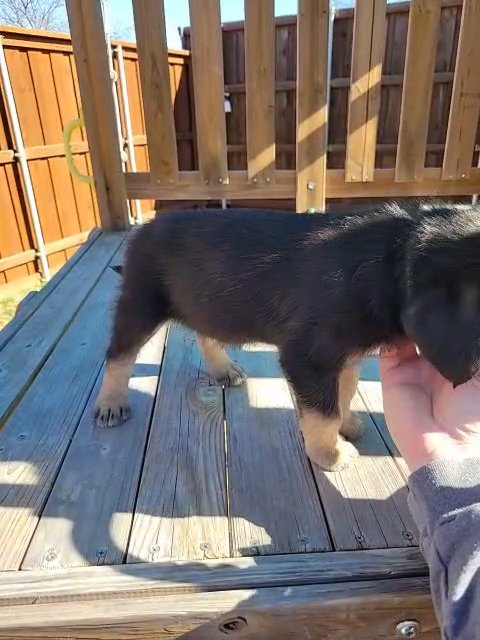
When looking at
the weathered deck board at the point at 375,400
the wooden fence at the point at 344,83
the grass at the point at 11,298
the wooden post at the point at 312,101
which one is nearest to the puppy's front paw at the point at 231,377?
the weathered deck board at the point at 375,400

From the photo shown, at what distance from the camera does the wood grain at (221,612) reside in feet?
5.21

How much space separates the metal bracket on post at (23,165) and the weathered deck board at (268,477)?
22.3 feet

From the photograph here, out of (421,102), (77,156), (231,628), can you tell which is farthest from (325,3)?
(77,156)

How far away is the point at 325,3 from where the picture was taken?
4285mm

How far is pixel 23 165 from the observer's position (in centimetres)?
816

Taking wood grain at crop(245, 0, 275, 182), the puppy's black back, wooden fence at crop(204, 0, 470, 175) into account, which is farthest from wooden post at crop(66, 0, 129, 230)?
wooden fence at crop(204, 0, 470, 175)

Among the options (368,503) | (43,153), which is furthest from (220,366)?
(43,153)

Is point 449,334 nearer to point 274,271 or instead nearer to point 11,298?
point 274,271

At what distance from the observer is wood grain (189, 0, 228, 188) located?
4.37 meters

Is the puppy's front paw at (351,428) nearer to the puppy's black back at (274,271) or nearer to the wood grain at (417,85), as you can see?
the puppy's black back at (274,271)

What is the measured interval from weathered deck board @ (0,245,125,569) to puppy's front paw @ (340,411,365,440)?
4.04ft

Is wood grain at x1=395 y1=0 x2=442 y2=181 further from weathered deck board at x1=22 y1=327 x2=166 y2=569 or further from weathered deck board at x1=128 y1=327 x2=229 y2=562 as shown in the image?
weathered deck board at x1=22 y1=327 x2=166 y2=569

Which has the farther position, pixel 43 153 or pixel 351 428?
pixel 43 153

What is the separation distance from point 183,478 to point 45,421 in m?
0.80
